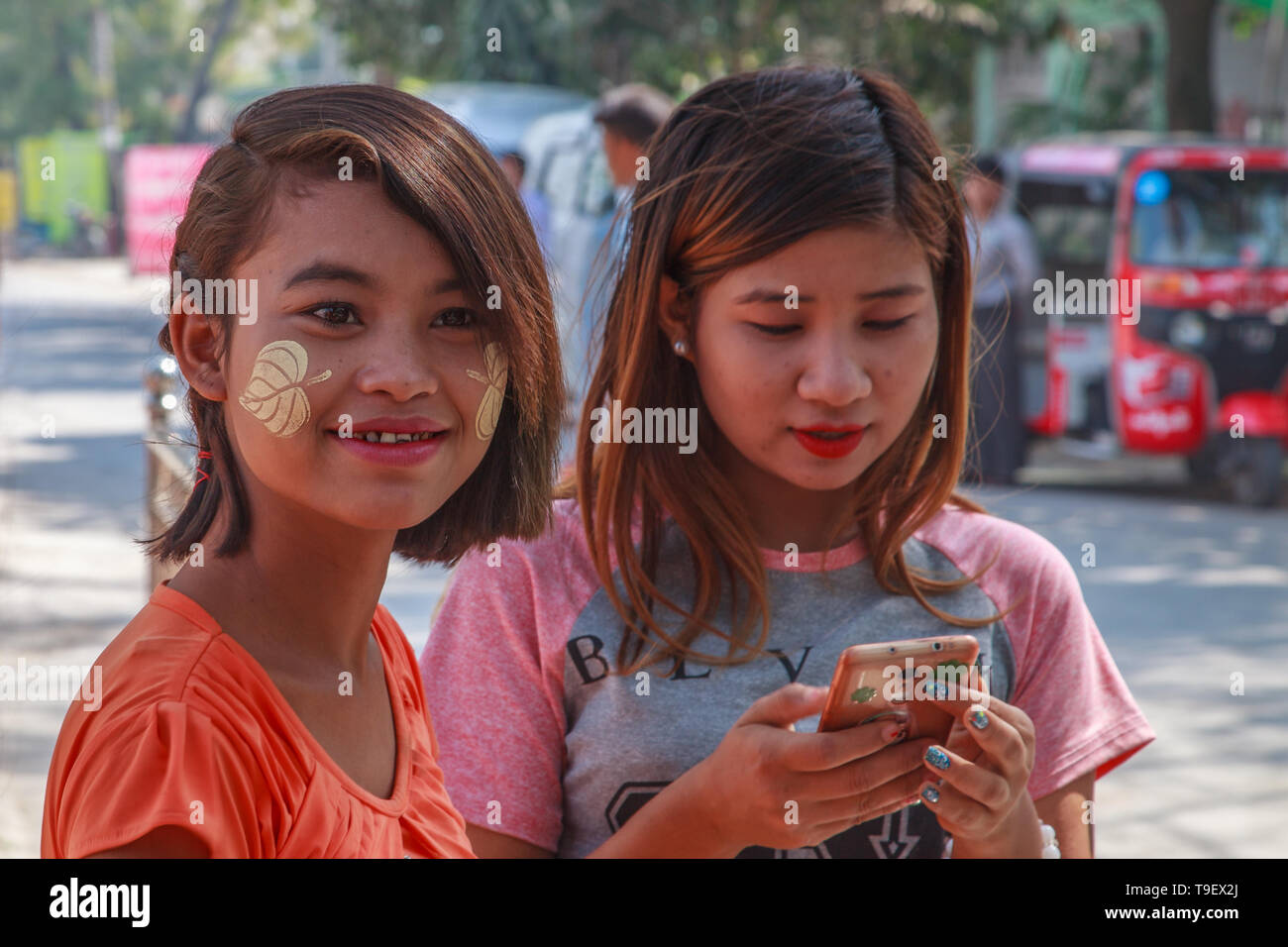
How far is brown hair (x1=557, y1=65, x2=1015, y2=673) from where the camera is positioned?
5.76ft

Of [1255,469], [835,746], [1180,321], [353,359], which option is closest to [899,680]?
[835,746]

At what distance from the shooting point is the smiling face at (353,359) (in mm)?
1280

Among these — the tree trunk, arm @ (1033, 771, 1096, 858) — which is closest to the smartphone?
arm @ (1033, 771, 1096, 858)

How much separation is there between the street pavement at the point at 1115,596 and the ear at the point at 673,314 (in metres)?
0.59

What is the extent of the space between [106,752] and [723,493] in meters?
0.89

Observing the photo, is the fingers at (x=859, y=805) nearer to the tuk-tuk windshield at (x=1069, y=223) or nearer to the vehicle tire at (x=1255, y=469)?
the vehicle tire at (x=1255, y=469)

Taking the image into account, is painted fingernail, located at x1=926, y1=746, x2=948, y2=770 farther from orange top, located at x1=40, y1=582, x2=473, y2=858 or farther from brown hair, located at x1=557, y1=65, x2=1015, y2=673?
orange top, located at x1=40, y1=582, x2=473, y2=858

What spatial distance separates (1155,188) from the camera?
347 inches

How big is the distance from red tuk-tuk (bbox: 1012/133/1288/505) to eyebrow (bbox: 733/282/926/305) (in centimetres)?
690

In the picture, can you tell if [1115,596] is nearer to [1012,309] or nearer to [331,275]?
[1012,309]

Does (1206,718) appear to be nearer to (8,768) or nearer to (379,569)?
(8,768)

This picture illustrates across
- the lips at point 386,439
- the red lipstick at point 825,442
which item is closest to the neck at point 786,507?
the red lipstick at point 825,442

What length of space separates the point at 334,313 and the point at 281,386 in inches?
3.0
